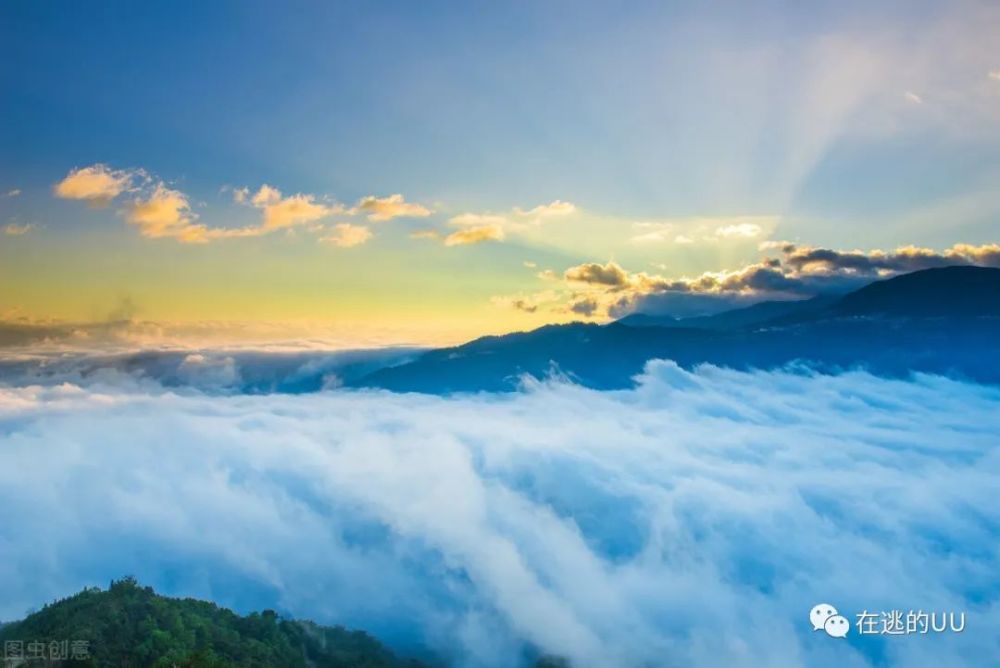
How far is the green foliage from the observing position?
2122 inches

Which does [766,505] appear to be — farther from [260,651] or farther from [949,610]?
[260,651]

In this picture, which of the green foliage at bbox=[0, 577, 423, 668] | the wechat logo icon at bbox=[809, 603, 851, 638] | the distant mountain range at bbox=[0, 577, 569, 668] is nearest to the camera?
the distant mountain range at bbox=[0, 577, 569, 668]

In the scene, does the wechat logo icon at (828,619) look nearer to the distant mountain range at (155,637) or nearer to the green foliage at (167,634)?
the distant mountain range at (155,637)

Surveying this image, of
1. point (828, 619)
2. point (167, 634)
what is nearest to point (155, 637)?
point (167, 634)

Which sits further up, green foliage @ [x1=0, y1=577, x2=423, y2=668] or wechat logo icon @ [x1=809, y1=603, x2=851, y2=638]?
green foliage @ [x1=0, y1=577, x2=423, y2=668]

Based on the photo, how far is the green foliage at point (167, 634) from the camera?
5391 cm

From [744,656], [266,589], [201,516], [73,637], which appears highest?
[73,637]

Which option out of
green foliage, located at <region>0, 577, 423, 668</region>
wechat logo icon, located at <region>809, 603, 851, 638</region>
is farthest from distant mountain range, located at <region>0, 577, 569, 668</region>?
wechat logo icon, located at <region>809, 603, 851, 638</region>

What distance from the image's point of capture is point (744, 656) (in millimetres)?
134250

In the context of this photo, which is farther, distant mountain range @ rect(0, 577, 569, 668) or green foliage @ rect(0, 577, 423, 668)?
green foliage @ rect(0, 577, 423, 668)

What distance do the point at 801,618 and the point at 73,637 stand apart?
5826 inches

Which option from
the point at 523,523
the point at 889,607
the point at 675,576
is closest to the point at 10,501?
the point at 523,523

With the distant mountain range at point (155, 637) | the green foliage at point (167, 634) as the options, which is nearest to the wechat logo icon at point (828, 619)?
the distant mountain range at point (155, 637)

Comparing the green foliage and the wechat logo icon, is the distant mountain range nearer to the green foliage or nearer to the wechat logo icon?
the green foliage
